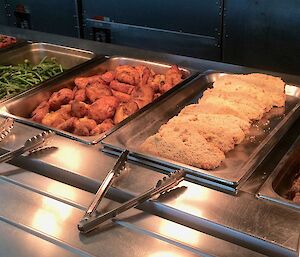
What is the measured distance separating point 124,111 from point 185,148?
1.38 feet

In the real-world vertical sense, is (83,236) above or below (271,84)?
below

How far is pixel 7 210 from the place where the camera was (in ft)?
4.20

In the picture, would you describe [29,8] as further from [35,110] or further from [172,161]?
[172,161]

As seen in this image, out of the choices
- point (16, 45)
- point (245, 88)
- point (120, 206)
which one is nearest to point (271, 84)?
point (245, 88)

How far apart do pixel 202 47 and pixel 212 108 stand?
5.29ft

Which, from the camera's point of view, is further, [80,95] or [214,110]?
[80,95]

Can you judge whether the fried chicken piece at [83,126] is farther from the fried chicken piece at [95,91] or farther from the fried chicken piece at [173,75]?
the fried chicken piece at [173,75]

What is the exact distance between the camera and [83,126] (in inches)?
66.4

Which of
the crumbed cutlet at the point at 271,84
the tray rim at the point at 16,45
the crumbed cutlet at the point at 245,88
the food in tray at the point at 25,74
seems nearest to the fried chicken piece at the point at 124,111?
the crumbed cutlet at the point at 245,88

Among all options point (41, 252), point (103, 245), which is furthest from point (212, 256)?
point (41, 252)

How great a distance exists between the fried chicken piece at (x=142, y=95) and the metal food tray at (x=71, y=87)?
0.06 m

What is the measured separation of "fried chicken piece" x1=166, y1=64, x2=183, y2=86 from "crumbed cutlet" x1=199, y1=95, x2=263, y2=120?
0.27 metres

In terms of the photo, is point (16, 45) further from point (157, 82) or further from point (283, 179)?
point (283, 179)

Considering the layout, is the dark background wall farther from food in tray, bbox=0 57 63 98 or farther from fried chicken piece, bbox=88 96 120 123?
fried chicken piece, bbox=88 96 120 123
